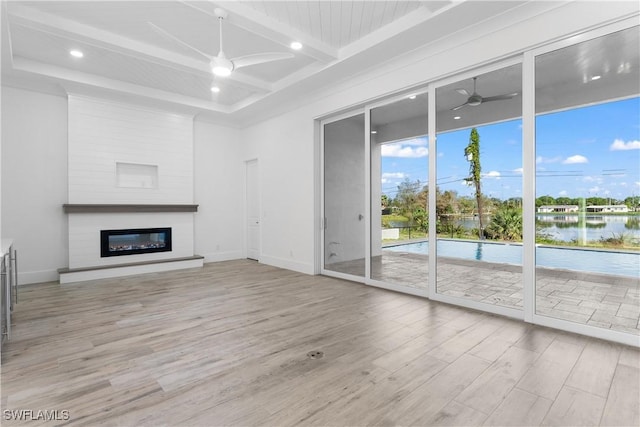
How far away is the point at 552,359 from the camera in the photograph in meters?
2.47

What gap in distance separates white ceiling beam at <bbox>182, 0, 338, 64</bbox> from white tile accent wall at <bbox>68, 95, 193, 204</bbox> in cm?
358

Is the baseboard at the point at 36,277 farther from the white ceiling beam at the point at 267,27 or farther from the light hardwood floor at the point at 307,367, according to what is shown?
the white ceiling beam at the point at 267,27

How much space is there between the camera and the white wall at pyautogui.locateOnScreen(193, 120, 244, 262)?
7121 millimetres

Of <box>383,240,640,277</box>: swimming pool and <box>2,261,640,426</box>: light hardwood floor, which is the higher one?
<box>383,240,640,277</box>: swimming pool

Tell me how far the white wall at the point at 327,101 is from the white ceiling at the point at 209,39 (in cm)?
15

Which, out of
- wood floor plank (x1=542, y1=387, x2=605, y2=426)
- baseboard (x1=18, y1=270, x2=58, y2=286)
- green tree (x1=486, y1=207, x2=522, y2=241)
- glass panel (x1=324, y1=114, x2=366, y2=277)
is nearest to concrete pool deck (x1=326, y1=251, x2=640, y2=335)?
green tree (x1=486, y1=207, x2=522, y2=241)

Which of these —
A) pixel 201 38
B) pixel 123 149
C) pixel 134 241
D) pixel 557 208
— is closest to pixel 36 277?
pixel 134 241

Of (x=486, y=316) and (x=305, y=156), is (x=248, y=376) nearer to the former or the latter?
(x=486, y=316)

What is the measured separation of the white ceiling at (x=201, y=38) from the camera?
3.46 m

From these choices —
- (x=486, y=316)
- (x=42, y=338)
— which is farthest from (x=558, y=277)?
(x=42, y=338)

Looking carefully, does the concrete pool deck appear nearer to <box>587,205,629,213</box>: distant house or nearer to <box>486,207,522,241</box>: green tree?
<box>486,207,522,241</box>: green tree

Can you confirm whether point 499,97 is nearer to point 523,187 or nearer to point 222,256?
point 523,187

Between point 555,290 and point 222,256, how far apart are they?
6214mm

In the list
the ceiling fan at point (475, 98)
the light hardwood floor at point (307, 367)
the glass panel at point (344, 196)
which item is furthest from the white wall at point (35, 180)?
the ceiling fan at point (475, 98)
